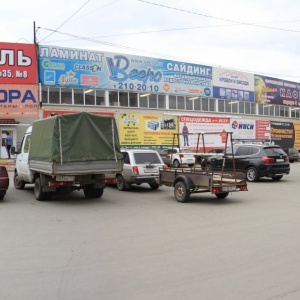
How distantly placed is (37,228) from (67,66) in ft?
77.2

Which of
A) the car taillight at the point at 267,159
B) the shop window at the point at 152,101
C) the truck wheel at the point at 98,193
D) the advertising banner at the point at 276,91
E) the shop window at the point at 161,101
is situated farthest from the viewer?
the advertising banner at the point at 276,91

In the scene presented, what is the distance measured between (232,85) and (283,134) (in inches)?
365

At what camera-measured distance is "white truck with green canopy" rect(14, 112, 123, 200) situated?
11.3 m

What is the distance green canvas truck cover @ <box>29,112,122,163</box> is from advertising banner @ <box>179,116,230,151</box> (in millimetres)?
22608

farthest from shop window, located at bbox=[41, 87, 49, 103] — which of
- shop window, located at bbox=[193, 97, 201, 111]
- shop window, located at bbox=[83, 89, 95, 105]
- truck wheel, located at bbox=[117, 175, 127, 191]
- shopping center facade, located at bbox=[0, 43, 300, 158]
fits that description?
truck wheel, located at bbox=[117, 175, 127, 191]

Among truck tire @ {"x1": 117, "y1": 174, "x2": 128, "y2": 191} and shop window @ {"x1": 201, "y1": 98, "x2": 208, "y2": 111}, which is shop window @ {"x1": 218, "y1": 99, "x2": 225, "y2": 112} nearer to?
shop window @ {"x1": 201, "y1": 98, "x2": 208, "y2": 111}

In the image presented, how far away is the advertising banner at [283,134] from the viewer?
141 ft

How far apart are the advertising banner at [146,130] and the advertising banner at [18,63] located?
7.92 meters

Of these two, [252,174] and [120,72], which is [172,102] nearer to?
[120,72]

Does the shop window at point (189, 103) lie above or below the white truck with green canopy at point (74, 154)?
above

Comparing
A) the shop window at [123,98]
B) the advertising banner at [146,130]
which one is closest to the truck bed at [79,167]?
the advertising banner at [146,130]

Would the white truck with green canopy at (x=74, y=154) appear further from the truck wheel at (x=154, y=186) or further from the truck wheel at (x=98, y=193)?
the truck wheel at (x=154, y=186)

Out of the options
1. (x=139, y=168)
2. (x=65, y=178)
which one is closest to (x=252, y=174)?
(x=139, y=168)

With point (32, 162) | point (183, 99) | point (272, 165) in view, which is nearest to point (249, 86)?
point (183, 99)
